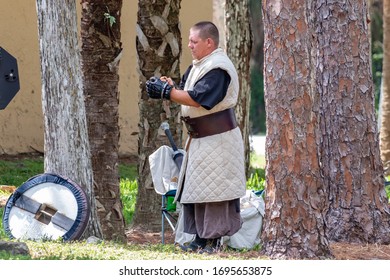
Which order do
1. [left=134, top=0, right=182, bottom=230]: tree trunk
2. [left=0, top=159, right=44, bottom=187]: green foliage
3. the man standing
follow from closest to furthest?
the man standing → [left=134, top=0, right=182, bottom=230]: tree trunk → [left=0, top=159, right=44, bottom=187]: green foliage

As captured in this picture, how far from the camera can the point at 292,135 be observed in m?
8.34

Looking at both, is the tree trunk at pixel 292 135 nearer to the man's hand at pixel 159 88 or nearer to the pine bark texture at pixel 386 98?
the man's hand at pixel 159 88

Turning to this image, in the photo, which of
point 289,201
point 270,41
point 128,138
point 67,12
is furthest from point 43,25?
point 128,138

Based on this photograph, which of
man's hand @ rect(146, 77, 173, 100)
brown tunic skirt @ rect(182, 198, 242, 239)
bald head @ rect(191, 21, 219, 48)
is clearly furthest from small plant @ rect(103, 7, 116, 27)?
brown tunic skirt @ rect(182, 198, 242, 239)

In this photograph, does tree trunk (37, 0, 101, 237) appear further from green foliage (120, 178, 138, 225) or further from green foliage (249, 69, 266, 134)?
green foliage (249, 69, 266, 134)

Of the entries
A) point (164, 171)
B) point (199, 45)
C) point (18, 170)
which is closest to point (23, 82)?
point (18, 170)

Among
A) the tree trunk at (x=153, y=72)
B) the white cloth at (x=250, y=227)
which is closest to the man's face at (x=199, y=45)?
the white cloth at (x=250, y=227)

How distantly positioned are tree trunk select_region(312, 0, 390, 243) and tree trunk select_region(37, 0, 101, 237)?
229 centimetres

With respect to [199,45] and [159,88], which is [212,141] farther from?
[199,45]

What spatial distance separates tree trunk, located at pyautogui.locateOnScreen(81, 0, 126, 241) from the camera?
439 inches

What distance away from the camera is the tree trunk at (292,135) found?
8305 millimetres

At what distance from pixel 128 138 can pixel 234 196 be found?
888 centimetres

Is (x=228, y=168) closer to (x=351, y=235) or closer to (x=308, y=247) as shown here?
(x=308, y=247)

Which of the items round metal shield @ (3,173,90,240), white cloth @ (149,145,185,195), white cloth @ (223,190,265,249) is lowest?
white cloth @ (223,190,265,249)
